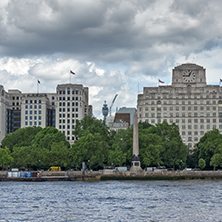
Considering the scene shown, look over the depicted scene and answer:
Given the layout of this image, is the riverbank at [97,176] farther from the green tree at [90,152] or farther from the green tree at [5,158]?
the green tree at [5,158]

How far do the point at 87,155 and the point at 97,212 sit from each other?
7889cm

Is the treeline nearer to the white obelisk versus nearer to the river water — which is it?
the white obelisk

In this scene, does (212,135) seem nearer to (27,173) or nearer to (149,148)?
(149,148)

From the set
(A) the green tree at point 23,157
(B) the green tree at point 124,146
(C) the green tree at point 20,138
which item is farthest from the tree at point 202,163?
(C) the green tree at point 20,138

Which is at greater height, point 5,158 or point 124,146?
point 124,146

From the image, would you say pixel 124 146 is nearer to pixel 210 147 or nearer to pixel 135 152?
pixel 135 152

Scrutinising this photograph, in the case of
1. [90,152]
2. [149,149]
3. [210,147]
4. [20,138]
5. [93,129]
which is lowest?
[90,152]

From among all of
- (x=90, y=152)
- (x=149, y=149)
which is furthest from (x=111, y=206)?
(x=149, y=149)

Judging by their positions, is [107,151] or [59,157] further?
[107,151]

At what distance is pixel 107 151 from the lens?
14525 cm

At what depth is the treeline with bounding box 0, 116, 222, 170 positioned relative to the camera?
14238cm

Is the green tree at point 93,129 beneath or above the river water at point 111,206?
above

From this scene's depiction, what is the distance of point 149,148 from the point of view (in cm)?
14275

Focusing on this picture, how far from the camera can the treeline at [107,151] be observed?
142375 millimetres
